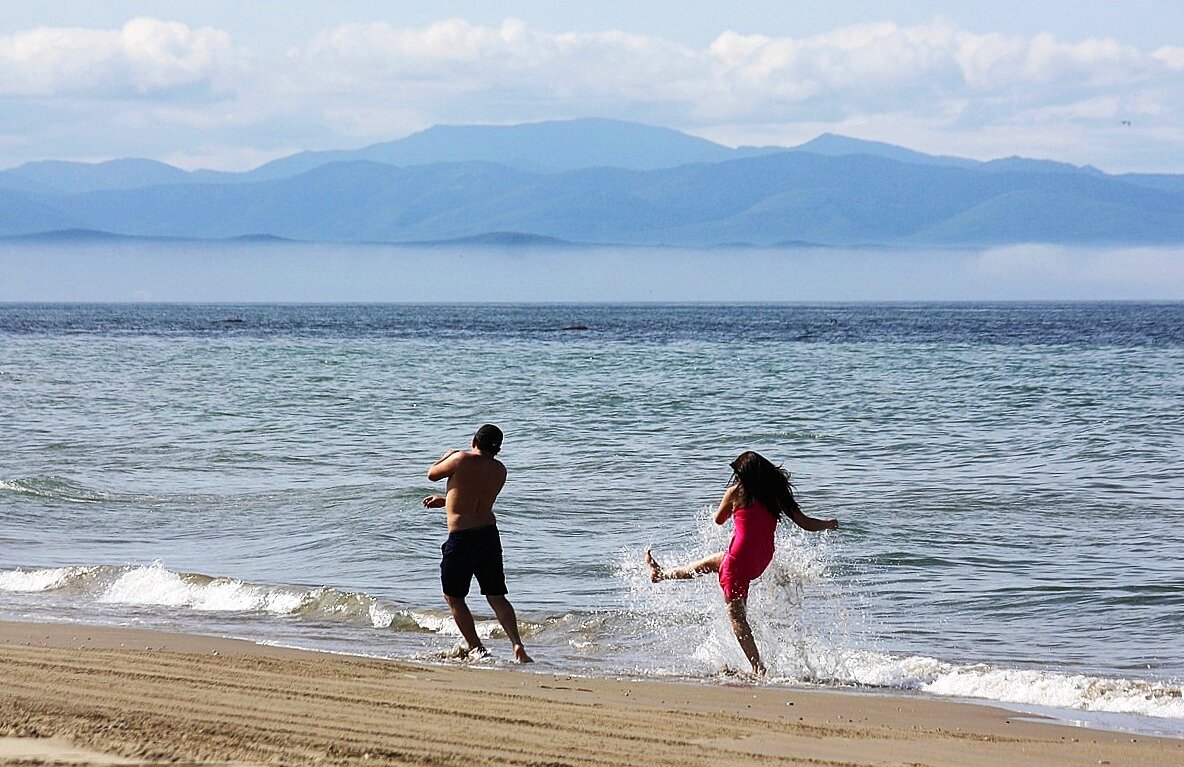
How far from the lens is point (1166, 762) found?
20.2 feet

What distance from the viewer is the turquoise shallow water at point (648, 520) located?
9.44 m

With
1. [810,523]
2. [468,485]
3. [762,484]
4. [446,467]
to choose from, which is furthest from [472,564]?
[810,523]

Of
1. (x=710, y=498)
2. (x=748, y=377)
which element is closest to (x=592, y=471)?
(x=710, y=498)

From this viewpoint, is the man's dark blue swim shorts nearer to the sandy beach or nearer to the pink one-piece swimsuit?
the sandy beach

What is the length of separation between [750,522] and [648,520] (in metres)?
5.88

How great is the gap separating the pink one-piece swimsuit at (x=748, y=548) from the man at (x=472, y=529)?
4.80ft

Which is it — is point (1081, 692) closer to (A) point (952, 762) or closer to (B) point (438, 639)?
(A) point (952, 762)

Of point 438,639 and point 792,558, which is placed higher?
point 792,558

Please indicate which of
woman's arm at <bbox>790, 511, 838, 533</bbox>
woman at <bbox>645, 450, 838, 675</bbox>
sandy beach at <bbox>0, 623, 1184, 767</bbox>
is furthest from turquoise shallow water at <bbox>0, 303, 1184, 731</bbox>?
sandy beach at <bbox>0, 623, 1184, 767</bbox>

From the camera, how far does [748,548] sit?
885cm

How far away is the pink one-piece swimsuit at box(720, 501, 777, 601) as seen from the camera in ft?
28.9

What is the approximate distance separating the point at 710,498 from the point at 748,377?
21.8m

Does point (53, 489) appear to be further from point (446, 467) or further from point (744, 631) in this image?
point (744, 631)

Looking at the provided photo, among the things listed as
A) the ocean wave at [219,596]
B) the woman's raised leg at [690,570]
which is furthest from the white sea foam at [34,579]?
the woman's raised leg at [690,570]
